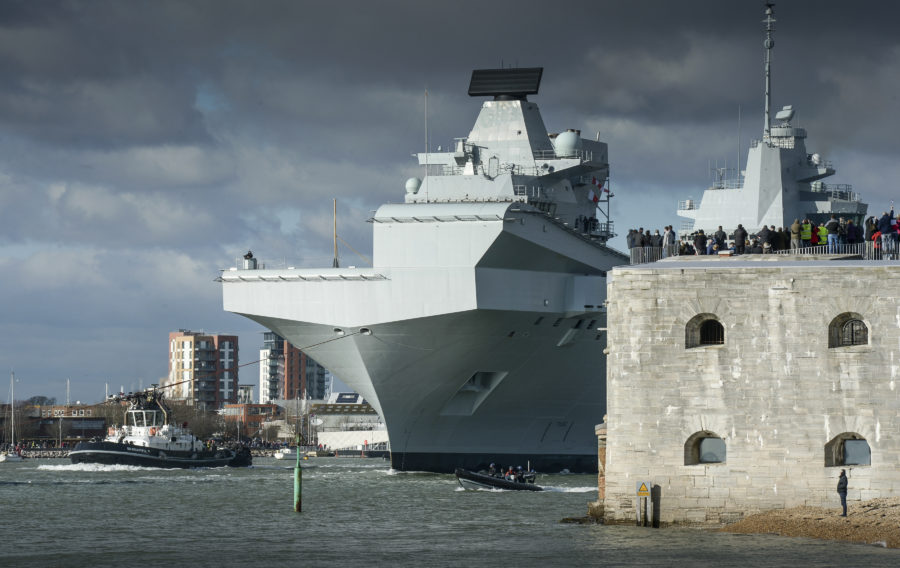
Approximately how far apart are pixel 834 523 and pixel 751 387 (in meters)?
3.35

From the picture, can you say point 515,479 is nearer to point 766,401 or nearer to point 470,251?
point 470,251

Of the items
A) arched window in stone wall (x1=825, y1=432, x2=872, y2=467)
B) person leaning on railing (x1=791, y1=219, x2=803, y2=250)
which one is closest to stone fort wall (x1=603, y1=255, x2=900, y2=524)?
arched window in stone wall (x1=825, y1=432, x2=872, y2=467)

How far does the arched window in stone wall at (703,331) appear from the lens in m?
30.2

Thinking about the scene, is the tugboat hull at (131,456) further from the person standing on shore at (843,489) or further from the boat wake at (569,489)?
the person standing on shore at (843,489)

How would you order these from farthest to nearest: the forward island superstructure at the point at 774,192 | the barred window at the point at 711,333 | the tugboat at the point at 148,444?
the tugboat at the point at 148,444, the forward island superstructure at the point at 774,192, the barred window at the point at 711,333

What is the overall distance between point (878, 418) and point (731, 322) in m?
3.58

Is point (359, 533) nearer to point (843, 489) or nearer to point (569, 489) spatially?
point (843, 489)

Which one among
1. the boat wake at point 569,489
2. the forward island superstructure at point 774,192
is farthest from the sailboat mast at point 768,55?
the boat wake at point 569,489

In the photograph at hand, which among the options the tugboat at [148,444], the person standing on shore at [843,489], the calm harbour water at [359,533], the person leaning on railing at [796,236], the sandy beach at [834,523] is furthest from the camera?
the tugboat at [148,444]

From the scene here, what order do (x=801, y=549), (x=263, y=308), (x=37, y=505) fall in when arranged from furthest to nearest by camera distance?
(x=263, y=308) → (x=37, y=505) → (x=801, y=549)

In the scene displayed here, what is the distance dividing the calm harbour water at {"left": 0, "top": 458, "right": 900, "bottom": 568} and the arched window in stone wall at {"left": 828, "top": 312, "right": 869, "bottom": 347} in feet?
14.9

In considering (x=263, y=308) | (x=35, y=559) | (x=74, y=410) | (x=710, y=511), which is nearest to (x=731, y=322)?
(x=710, y=511)

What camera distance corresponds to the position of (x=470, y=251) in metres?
46.4

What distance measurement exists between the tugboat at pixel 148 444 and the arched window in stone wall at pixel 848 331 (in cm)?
5009
